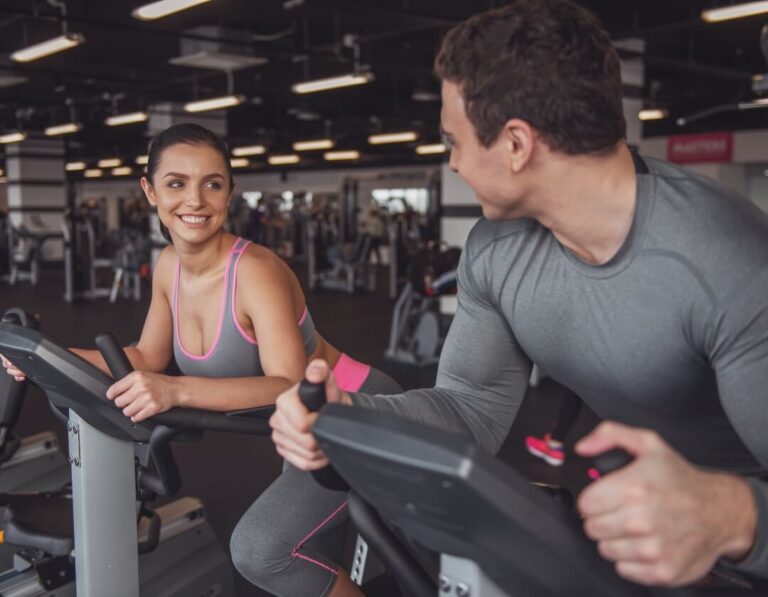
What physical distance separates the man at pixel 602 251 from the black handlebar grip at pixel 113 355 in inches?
17.8

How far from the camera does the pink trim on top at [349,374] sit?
5.45 ft

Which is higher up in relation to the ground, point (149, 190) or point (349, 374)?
point (149, 190)

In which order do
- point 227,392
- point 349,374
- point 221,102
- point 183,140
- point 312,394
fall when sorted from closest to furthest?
point 312,394, point 227,392, point 183,140, point 349,374, point 221,102

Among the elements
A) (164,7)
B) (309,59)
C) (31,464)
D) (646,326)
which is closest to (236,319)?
(646,326)

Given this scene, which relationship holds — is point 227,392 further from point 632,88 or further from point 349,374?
point 632,88

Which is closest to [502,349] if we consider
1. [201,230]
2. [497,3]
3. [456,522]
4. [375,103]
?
[456,522]

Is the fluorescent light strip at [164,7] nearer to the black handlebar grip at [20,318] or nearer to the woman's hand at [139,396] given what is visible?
the black handlebar grip at [20,318]

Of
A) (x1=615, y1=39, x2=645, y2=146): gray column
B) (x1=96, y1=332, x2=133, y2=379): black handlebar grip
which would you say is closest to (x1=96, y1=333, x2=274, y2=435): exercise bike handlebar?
(x1=96, y1=332, x2=133, y2=379): black handlebar grip

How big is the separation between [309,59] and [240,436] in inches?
286

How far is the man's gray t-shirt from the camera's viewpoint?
827 mm

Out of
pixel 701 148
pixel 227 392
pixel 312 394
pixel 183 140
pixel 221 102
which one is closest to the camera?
pixel 312 394

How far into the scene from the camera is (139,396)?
48.3 inches

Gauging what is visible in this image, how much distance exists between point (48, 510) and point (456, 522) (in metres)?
1.47

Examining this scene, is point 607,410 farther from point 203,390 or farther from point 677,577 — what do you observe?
point 203,390
